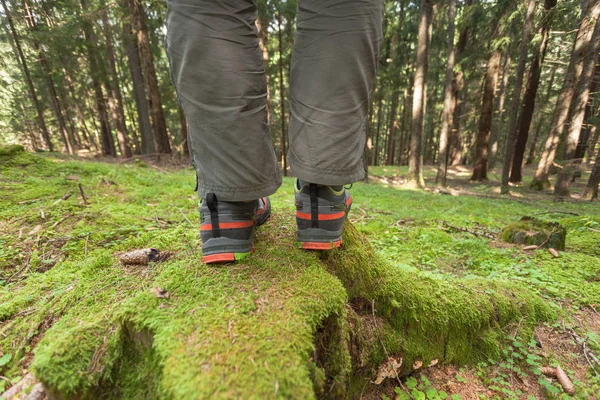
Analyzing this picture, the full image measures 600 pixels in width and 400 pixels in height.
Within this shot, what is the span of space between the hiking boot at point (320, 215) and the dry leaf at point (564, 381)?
5.11 ft

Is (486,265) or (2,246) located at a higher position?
(2,246)

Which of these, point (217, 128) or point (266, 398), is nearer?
point (266, 398)

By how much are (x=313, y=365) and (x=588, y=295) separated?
2.75 meters

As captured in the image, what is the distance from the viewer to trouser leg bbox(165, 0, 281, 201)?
107cm

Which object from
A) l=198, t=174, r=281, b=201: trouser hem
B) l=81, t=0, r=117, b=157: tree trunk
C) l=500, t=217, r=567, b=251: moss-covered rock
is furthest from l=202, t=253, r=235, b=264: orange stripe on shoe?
l=81, t=0, r=117, b=157: tree trunk

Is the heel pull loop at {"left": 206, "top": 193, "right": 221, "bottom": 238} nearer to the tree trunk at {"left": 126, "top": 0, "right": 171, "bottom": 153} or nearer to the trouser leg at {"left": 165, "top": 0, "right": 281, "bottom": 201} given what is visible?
the trouser leg at {"left": 165, "top": 0, "right": 281, "bottom": 201}

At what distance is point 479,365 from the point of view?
1.61m

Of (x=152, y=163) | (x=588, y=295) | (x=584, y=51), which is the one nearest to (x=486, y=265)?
(x=588, y=295)

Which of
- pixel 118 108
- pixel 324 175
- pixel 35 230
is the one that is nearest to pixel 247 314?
pixel 324 175

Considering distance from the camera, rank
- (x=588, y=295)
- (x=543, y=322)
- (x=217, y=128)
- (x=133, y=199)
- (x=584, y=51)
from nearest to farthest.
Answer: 1. (x=217, y=128)
2. (x=543, y=322)
3. (x=588, y=295)
4. (x=133, y=199)
5. (x=584, y=51)

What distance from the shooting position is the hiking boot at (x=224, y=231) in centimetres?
123

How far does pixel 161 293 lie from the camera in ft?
3.41

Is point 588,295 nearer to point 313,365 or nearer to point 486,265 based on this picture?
point 486,265

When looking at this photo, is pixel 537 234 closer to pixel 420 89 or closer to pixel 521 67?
pixel 420 89
